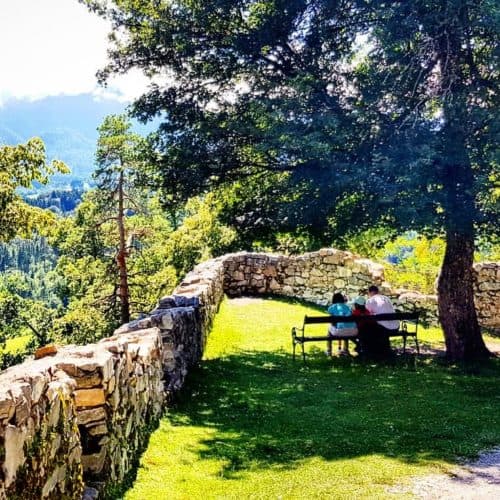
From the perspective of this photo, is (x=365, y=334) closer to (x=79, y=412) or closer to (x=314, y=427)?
(x=314, y=427)

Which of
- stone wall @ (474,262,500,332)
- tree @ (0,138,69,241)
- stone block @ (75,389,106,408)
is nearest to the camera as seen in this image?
stone block @ (75,389,106,408)

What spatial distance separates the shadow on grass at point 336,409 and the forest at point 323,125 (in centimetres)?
A: 239

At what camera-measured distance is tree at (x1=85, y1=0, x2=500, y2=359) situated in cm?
938

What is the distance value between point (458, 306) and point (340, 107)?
4.38 metres

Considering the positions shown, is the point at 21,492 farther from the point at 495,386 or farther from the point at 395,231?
the point at 395,231

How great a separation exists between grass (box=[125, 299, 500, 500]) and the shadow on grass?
14 millimetres

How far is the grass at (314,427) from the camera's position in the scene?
218 inches

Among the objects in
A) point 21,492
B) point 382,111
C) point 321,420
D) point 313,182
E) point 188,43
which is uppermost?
point 188,43

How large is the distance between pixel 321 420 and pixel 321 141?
4330 millimetres

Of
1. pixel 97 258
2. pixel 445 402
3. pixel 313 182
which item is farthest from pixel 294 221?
pixel 97 258

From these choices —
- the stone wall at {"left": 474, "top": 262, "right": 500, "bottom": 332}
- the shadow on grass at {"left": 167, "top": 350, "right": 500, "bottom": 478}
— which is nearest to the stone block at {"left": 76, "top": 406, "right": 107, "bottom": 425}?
the shadow on grass at {"left": 167, "top": 350, "right": 500, "bottom": 478}

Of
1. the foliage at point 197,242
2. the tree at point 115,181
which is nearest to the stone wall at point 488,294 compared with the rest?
the foliage at point 197,242

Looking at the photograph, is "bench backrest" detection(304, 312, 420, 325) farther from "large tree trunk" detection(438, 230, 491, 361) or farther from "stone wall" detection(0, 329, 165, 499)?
"stone wall" detection(0, 329, 165, 499)

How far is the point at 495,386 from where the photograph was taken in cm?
938
